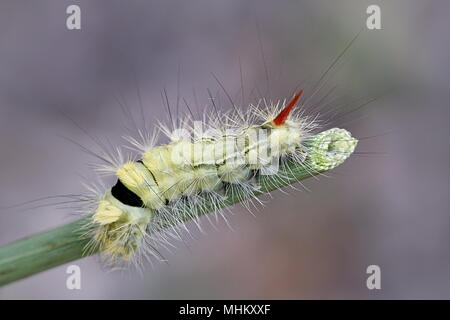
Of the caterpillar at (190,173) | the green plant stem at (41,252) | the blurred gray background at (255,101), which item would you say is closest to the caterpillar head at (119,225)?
the caterpillar at (190,173)

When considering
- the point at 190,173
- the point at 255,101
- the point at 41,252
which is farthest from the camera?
the point at 255,101

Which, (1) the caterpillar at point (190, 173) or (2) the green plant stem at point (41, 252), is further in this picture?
(1) the caterpillar at point (190, 173)

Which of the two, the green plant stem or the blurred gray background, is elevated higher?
the blurred gray background

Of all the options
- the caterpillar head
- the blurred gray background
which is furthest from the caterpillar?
the blurred gray background

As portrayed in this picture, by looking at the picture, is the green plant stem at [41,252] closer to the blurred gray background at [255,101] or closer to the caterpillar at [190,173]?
the caterpillar at [190,173]

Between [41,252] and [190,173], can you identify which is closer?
[41,252]

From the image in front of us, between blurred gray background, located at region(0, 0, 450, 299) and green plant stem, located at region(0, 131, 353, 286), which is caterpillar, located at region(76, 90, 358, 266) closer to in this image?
green plant stem, located at region(0, 131, 353, 286)

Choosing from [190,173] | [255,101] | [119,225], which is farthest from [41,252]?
[255,101]

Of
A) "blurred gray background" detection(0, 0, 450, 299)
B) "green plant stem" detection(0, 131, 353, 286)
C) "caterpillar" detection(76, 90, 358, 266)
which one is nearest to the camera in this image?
"green plant stem" detection(0, 131, 353, 286)

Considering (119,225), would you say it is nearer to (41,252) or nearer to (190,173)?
(190,173)

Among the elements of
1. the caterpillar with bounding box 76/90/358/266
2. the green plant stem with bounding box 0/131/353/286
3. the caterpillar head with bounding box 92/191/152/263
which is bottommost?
the green plant stem with bounding box 0/131/353/286
